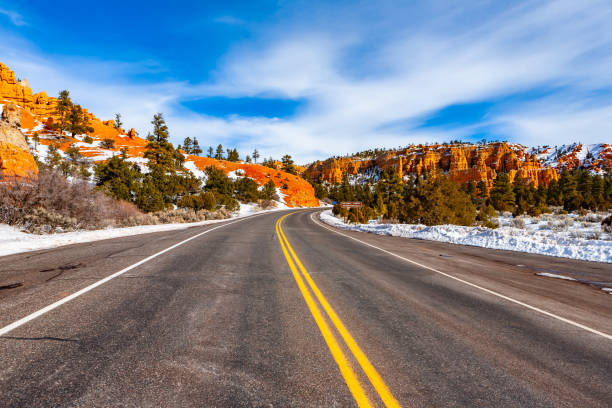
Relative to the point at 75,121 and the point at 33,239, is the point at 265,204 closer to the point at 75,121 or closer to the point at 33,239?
the point at 33,239

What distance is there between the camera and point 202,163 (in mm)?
66625

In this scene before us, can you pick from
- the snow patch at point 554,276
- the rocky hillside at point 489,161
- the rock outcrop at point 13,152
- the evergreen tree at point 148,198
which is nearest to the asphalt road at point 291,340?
the snow patch at point 554,276

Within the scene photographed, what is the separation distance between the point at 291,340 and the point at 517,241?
13.7 meters

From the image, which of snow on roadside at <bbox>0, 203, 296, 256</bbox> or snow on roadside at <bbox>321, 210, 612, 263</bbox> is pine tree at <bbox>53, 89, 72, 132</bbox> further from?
snow on roadside at <bbox>321, 210, 612, 263</bbox>

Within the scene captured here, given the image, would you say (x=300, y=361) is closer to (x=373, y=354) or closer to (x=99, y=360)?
(x=373, y=354)

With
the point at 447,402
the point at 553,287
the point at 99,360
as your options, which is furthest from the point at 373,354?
the point at 553,287

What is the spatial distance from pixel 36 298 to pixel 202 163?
6734cm

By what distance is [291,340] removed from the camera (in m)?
3.17

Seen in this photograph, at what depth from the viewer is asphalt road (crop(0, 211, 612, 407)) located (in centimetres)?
226

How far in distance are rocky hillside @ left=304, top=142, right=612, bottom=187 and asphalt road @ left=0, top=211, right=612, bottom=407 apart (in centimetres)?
14603

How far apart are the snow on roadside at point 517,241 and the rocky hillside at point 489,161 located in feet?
442

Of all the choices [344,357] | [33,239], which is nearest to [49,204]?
[33,239]

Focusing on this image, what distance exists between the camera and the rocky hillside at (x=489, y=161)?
14388cm

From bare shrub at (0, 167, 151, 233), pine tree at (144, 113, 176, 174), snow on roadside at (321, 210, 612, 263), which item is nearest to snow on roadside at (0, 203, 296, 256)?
bare shrub at (0, 167, 151, 233)
